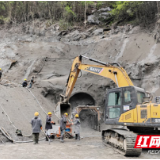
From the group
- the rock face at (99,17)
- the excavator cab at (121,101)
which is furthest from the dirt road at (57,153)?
the rock face at (99,17)

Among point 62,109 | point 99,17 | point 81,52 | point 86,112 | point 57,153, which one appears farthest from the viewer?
point 99,17

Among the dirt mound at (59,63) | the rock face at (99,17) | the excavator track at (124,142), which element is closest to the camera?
the excavator track at (124,142)

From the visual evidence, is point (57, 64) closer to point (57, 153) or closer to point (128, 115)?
point (128, 115)

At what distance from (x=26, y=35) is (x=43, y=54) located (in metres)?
5.99

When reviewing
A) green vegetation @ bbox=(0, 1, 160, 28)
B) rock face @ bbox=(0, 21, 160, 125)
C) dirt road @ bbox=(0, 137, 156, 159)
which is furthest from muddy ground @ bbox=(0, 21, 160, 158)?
green vegetation @ bbox=(0, 1, 160, 28)

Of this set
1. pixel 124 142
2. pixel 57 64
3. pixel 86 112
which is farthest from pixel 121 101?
pixel 57 64

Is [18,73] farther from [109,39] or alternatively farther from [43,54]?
[109,39]

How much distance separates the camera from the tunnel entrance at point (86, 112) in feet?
60.0

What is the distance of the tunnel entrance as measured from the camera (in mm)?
18291

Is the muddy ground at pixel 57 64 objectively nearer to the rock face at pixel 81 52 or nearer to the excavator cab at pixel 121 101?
the rock face at pixel 81 52

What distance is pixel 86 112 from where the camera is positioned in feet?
63.8

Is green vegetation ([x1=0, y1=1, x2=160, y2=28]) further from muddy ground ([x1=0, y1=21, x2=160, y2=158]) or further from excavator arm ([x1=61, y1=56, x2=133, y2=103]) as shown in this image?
excavator arm ([x1=61, y1=56, x2=133, y2=103])

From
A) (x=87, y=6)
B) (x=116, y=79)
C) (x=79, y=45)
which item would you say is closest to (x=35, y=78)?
(x=79, y=45)

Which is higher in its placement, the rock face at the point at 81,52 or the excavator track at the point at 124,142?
the rock face at the point at 81,52
